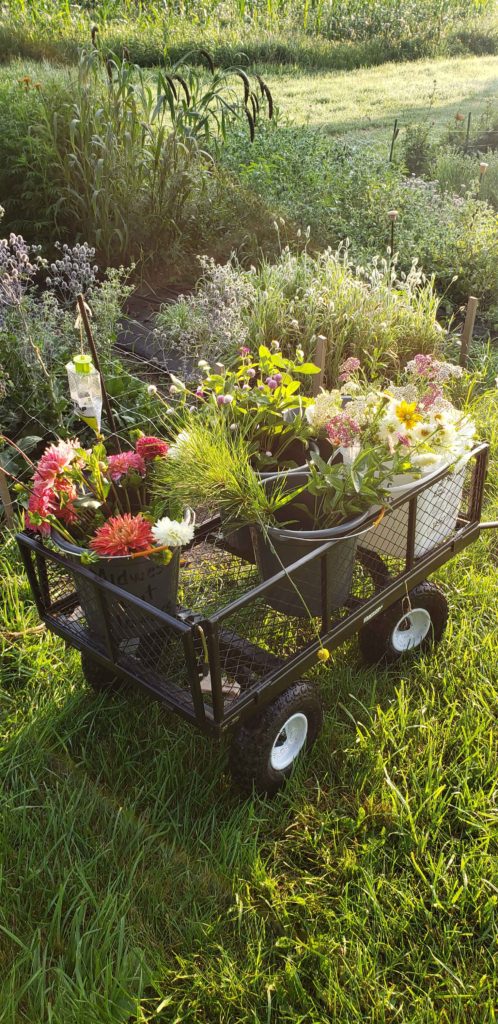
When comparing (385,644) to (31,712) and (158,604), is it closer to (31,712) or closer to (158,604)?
(158,604)

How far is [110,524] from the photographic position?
2.10 m

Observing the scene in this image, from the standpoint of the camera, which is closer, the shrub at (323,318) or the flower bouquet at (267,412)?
the flower bouquet at (267,412)

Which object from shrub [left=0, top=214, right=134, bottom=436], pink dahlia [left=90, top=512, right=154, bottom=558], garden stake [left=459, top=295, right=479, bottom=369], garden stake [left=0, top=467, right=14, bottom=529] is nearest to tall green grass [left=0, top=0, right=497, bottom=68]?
shrub [left=0, top=214, right=134, bottom=436]

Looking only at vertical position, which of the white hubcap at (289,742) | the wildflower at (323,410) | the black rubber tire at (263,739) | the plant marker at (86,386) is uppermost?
the plant marker at (86,386)

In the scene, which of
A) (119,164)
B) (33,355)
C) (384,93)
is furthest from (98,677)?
(384,93)

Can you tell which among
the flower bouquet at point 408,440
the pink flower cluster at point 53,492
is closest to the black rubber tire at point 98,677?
the pink flower cluster at point 53,492

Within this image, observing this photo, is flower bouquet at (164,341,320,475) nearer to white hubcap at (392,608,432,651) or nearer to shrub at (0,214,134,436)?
white hubcap at (392,608,432,651)

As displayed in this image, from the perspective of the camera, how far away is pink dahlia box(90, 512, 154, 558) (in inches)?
79.2

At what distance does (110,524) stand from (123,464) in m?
0.20

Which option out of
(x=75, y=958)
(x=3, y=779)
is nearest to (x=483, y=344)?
(x=3, y=779)

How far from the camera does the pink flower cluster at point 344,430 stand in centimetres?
216

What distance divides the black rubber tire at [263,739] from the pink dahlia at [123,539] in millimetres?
506

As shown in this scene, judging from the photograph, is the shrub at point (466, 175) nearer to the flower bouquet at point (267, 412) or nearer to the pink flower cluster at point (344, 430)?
the flower bouquet at point (267, 412)

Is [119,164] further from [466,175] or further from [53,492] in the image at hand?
[53,492]
